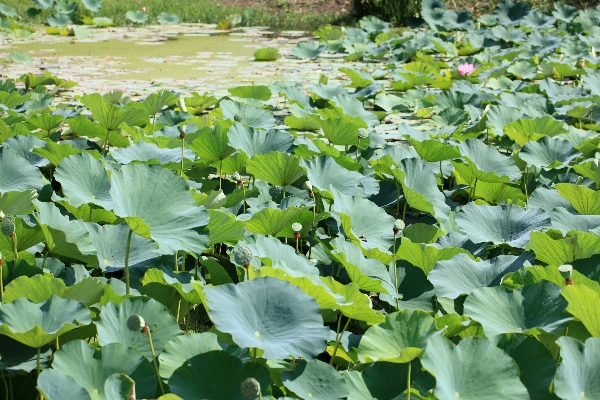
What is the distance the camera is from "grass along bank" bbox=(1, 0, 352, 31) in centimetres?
829

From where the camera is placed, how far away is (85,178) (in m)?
2.09

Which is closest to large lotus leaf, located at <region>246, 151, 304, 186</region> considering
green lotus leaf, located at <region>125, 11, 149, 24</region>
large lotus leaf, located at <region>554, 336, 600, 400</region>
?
large lotus leaf, located at <region>554, 336, 600, 400</region>

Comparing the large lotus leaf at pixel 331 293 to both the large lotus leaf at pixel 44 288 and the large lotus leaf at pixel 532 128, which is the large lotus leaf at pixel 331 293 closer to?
the large lotus leaf at pixel 44 288

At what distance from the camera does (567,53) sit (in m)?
5.58

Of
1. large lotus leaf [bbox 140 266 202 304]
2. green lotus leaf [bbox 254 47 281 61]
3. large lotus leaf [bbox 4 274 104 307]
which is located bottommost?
green lotus leaf [bbox 254 47 281 61]

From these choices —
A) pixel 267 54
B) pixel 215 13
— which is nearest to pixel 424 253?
pixel 267 54

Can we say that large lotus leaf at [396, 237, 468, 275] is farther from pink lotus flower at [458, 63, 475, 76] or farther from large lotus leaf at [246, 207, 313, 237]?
pink lotus flower at [458, 63, 475, 76]

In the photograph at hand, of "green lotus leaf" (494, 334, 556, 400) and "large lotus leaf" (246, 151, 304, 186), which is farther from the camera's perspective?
"large lotus leaf" (246, 151, 304, 186)

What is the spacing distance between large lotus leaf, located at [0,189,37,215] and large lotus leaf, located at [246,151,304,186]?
2.23 ft

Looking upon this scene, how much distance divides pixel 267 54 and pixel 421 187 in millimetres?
3612

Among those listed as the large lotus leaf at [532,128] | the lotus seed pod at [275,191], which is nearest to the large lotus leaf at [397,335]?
the lotus seed pod at [275,191]

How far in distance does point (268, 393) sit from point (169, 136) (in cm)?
181

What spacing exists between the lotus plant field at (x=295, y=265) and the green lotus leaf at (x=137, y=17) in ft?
16.6

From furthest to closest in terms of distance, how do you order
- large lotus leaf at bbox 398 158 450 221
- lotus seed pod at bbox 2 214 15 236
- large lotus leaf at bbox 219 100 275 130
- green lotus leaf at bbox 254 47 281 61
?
1. green lotus leaf at bbox 254 47 281 61
2. large lotus leaf at bbox 219 100 275 130
3. large lotus leaf at bbox 398 158 450 221
4. lotus seed pod at bbox 2 214 15 236
